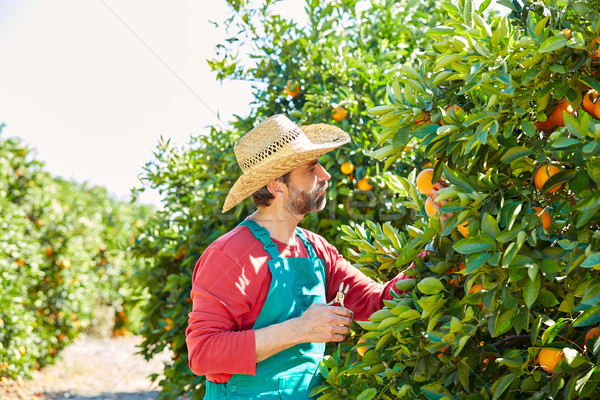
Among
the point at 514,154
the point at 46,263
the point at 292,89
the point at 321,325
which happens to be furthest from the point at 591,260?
the point at 46,263

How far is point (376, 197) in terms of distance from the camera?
312cm

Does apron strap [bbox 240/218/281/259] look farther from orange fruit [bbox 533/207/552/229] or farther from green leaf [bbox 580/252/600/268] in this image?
green leaf [bbox 580/252/600/268]

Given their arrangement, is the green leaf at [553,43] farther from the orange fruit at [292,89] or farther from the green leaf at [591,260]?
the orange fruit at [292,89]

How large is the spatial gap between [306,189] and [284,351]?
582 mm

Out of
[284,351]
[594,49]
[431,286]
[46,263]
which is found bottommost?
[284,351]

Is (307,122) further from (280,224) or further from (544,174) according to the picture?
(544,174)

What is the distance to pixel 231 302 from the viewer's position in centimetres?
186

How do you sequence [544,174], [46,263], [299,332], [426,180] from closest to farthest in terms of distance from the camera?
[544,174], [426,180], [299,332], [46,263]

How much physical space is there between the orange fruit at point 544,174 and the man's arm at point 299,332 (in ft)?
2.47

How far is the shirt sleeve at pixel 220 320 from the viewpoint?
1.77 meters

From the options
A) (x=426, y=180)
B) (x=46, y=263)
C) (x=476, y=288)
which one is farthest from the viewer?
(x=46, y=263)

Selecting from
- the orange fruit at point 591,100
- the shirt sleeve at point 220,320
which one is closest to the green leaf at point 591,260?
the orange fruit at point 591,100

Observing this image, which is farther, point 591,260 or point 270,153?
point 270,153

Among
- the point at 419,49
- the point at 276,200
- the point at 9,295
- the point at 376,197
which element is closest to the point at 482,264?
the point at 276,200
